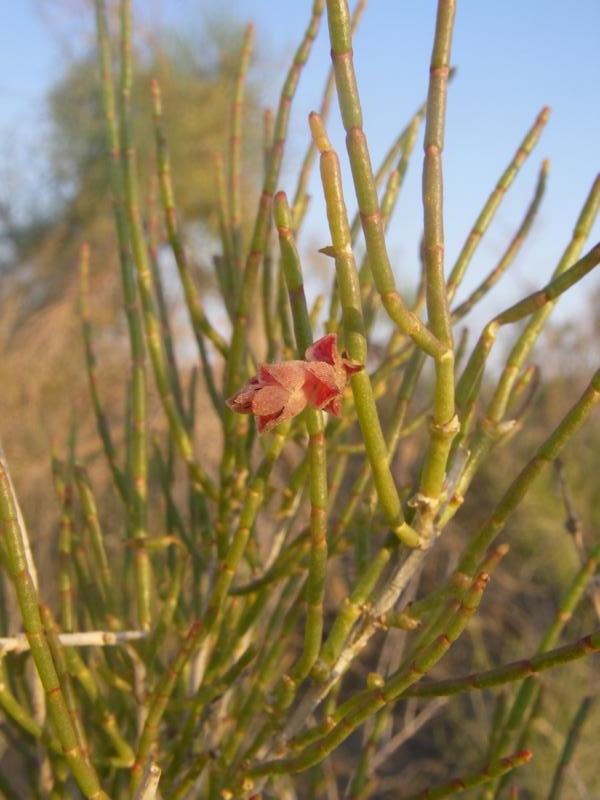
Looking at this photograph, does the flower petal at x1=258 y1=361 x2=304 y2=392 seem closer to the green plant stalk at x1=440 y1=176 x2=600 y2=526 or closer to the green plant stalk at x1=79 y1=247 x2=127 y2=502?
the green plant stalk at x1=440 y1=176 x2=600 y2=526

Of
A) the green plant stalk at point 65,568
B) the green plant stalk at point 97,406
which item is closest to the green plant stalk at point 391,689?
the green plant stalk at point 65,568

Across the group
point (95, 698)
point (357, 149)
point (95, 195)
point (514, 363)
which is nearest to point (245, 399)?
point (357, 149)

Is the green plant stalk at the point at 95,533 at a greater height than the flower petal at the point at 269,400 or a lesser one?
lesser

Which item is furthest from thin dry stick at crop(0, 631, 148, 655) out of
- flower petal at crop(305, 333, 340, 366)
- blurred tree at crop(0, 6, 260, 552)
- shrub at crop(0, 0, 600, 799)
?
blurred tree at crop(0, 6, 260, 552)

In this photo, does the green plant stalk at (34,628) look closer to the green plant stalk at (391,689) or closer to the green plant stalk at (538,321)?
the green plant stalk at (391,689)

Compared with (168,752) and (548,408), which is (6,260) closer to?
(548,408)

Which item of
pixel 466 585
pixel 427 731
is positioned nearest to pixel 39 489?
pixel 427 731
